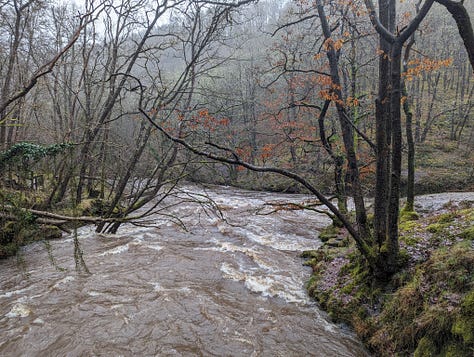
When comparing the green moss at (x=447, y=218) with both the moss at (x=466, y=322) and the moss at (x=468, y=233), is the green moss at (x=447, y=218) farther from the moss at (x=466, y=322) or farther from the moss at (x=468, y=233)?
the moss at (x=466, y=322)

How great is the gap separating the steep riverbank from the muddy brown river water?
0.42m

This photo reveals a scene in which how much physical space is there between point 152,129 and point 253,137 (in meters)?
19.0

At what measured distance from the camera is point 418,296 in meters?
4.50

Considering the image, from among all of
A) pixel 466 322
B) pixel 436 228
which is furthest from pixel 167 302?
pixel 436 228

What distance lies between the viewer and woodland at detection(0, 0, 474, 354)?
551cm

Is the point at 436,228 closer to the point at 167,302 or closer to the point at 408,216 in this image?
the point at 408,216

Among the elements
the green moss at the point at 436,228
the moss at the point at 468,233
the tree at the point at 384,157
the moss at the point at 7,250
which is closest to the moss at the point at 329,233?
the tree at the point at 384,157

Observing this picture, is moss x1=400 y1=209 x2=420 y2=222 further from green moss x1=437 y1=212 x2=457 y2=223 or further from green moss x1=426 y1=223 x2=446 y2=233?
green moss x1=426 y1=223 x2=446 y2=233

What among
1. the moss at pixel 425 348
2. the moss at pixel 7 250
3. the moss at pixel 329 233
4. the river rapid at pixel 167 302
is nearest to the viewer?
the moss at pixel 425 348

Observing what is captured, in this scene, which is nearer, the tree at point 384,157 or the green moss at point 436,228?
the tree at point 384,157

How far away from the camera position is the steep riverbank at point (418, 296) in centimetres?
385

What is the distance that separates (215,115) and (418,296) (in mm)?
13388

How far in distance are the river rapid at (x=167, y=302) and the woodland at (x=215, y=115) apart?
4.33 ft

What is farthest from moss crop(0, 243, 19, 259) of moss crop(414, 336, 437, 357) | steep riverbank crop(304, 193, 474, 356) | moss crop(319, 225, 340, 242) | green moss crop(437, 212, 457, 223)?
green moss crop(437, 212, 457, 223)
